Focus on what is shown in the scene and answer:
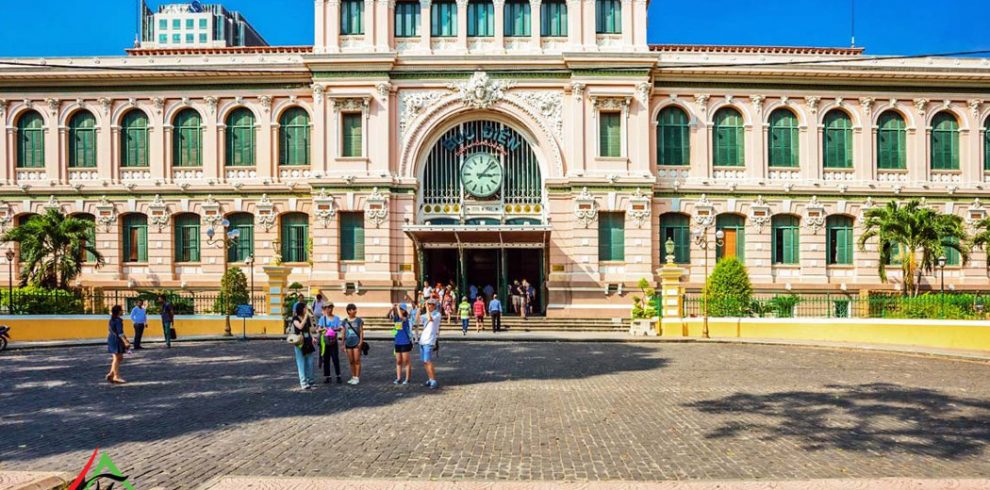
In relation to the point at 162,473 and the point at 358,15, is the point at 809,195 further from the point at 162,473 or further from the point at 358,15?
the point at 162,473

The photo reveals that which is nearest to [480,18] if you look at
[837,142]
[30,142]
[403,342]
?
[837,142]

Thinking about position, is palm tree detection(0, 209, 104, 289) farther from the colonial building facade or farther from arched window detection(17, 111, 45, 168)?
arched window detection(17, 111, 45, 168)

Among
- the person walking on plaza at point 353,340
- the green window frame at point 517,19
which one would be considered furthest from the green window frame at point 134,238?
the person walking on plaza at point 353,340

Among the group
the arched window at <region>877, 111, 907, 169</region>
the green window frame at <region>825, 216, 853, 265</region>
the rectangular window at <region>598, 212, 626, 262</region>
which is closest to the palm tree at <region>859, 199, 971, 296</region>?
the green window frame at <region>825, 216, 853, 265</region>

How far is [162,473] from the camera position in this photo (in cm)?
821

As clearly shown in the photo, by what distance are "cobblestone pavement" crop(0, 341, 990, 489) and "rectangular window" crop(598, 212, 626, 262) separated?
1499cm

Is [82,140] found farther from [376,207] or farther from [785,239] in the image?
[785,239]

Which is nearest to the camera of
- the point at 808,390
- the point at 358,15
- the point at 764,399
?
the point at 764,399

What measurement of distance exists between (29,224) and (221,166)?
346 inches

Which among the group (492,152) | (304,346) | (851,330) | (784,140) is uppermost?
(784,140)

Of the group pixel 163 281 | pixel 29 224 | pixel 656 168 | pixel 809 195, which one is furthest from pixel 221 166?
pixel 809 195

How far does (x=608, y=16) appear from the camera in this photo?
3434cm

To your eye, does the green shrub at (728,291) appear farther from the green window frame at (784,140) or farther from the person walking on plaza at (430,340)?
the person walking on plaza at (430,340)

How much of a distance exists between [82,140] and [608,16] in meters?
25.4
